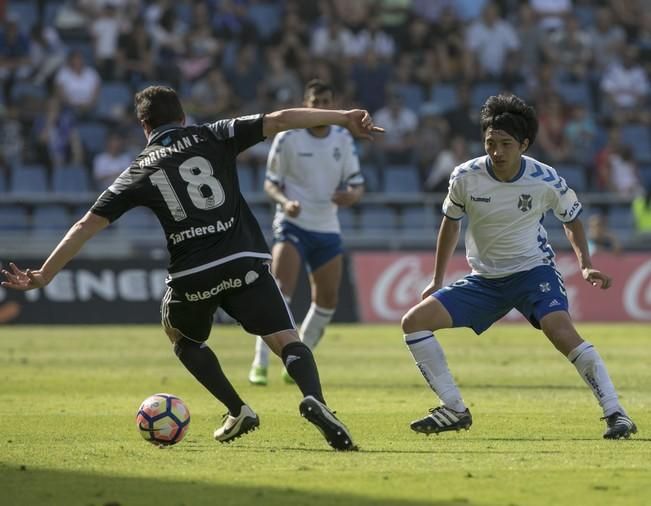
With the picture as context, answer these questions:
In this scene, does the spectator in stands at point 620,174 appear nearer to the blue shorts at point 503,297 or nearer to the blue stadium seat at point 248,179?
the blue stadium seat at point 248,179

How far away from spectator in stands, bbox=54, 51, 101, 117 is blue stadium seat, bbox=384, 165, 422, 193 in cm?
570

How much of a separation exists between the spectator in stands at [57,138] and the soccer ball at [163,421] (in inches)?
667

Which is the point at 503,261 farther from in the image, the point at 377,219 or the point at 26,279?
the point at 377,219

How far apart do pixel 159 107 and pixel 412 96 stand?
1987 cm

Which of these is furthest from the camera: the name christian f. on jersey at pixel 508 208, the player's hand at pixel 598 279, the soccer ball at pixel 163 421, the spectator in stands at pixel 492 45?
the spectator in stands at pixel 492 45

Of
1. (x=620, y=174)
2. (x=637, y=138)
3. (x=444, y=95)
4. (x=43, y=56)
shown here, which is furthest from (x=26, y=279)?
(x=637, y=138)

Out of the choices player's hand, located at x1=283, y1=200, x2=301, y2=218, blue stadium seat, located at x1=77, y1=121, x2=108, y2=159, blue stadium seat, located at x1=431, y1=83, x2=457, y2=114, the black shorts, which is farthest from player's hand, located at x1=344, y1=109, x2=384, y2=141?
blue stadium seat, located at x1=431, y1=83, x2=457, y2=114

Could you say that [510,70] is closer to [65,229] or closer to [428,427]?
[65,229]

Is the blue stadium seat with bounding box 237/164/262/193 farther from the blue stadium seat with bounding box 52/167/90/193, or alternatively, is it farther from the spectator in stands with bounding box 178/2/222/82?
the blue stadium seat with bounding box 52/167/90/193

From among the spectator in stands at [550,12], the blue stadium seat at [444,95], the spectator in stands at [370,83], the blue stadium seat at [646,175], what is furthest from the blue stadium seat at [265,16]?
the blue stadium seat at [646,175]

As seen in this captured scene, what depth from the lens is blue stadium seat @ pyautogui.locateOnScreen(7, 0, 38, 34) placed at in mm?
28250

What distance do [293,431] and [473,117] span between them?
60.2ft

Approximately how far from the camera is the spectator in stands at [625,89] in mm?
29656

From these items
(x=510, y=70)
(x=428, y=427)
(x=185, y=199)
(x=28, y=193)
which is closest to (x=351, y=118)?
(x=185, y=199)
